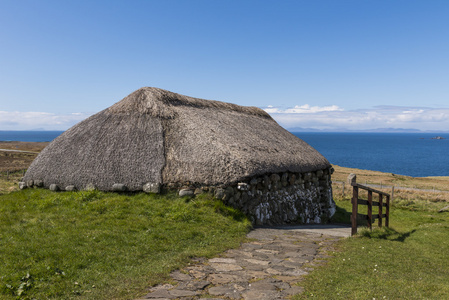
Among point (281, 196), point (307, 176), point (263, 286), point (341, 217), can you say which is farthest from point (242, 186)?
point (341, 217)

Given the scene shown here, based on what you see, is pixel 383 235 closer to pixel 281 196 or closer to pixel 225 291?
pixel 281 196

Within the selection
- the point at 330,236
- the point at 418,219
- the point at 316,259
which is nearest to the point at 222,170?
the point at 330,236

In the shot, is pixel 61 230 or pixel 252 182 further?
pixel 252 182

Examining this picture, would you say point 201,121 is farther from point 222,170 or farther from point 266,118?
point 266,118

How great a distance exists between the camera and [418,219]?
18.8 meters

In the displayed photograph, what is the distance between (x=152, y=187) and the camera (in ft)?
42.1

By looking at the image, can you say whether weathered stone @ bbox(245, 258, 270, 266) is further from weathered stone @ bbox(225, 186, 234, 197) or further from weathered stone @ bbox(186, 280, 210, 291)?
weathered stone @ bbox(225, 186, 234, 197)

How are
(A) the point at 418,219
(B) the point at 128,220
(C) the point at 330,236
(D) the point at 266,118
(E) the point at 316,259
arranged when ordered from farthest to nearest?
1. (D) the point at 266,118
2. (A) the point at 418,219
3. (C) the point at 330,236
4. (B) the point at 128,220
5. (E) the point at 316,259

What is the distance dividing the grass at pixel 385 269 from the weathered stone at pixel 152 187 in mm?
6332

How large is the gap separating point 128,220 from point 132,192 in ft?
8.07

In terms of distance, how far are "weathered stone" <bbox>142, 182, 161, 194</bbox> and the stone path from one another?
4009mm

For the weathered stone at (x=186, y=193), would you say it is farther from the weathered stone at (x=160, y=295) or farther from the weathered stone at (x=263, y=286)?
the weathered stone at (x=160, y=295)

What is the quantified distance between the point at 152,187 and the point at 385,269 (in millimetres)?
8013

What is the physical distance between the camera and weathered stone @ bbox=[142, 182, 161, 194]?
41.9 feet
